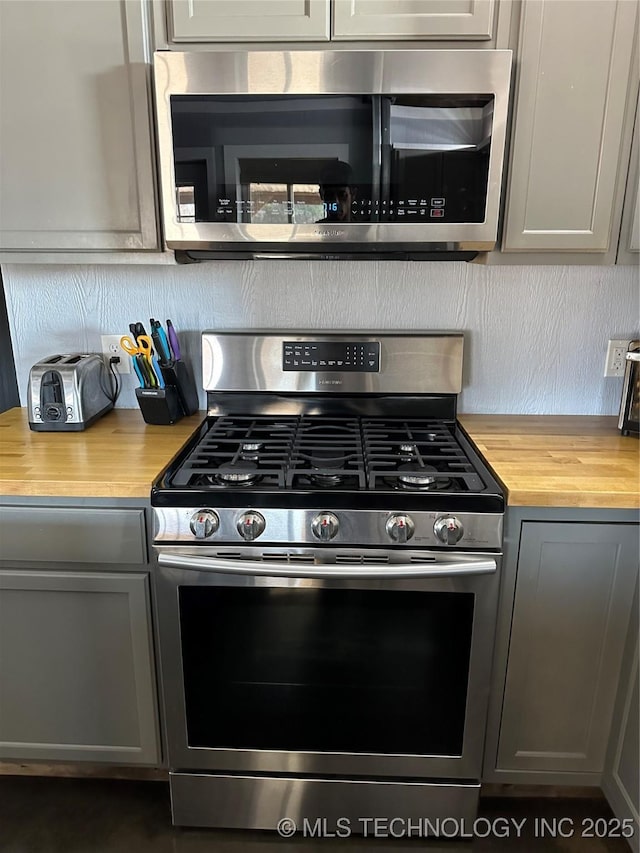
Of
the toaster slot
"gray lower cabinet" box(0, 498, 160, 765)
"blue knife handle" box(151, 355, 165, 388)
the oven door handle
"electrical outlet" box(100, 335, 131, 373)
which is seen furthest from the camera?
"electrical outlet" box(100, 335, 131, 373)

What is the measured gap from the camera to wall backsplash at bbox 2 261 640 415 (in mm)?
1826

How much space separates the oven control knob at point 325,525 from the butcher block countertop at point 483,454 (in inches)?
14.9

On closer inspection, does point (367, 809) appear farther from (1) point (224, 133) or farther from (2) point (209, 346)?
(1) point (224, 133)

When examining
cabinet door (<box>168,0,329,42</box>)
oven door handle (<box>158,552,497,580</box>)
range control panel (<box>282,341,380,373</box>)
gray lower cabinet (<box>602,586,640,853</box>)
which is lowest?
gray lower cabinet (<box>602,586,640,853</box>)

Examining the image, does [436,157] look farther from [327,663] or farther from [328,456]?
[327,663]

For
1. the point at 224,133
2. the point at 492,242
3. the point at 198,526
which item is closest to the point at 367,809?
the point at 198,526

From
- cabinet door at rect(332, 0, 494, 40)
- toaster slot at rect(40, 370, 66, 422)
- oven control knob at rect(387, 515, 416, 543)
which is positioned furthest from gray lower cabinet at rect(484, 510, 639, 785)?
toaster slot at rect(40, 370, 66, 422)

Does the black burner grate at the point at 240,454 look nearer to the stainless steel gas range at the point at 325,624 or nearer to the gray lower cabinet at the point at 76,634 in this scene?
the stainless steel gas range at the point at 325,624

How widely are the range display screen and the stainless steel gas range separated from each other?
0.57 m

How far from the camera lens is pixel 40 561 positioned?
1451 millimetres

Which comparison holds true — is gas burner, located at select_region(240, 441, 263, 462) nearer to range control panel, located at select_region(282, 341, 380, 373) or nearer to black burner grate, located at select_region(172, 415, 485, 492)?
black burner grate, located at select_region(172, 415, 485, 492)

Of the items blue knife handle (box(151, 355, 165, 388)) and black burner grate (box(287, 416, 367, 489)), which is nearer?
black burner grate (box(287, 416, 367, 489))

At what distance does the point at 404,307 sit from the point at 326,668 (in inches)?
40.5

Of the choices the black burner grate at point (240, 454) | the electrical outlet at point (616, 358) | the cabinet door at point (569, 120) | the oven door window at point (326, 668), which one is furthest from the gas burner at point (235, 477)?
the electrical outlet at point (616, 358)
